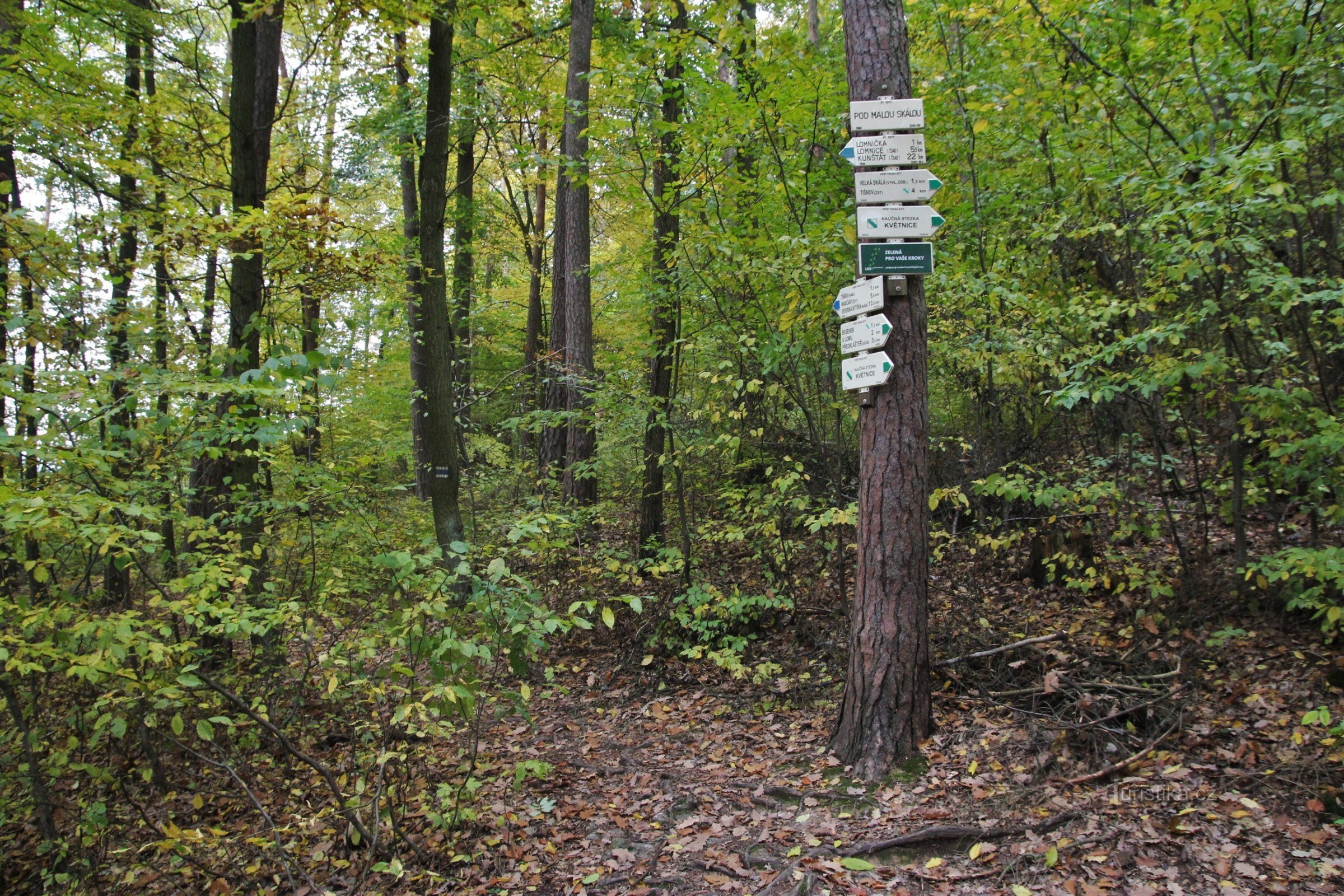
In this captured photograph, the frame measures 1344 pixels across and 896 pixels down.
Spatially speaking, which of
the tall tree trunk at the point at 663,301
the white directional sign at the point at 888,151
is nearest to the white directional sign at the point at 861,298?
the white directional sign at the point at 888,151

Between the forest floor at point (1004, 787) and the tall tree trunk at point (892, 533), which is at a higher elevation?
the tall tree trunk at point (892, 533)

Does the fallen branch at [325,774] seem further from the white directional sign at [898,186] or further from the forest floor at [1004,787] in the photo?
the white directional sign at [898,186]

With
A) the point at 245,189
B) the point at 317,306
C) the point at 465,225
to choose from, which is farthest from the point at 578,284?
the point at 465,225

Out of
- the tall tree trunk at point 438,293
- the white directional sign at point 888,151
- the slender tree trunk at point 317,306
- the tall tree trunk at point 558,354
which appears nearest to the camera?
the white directional sign at point 888,151

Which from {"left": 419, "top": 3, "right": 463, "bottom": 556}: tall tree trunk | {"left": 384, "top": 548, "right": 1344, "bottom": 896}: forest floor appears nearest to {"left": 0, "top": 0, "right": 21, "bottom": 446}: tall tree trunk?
{"left": 419, "top": 3, "right": 463, "bottom": 556}: tall tree trunk

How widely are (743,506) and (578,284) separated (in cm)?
354

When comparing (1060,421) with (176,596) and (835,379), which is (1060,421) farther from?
(176,596)

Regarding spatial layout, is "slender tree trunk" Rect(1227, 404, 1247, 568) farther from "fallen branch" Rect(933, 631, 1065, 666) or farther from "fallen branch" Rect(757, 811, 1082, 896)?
"fallen branch" Rect(757, 811, 1082, 896)

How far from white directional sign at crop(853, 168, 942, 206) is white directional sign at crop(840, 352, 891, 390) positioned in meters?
0.84

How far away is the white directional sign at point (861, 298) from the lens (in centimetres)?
379

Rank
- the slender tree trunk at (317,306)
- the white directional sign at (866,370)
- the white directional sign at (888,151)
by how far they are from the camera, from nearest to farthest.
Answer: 1. the white directional sign at (866,370)
2. the white directional sign at (888,151)
3. the slender tree trunk at (317,306)

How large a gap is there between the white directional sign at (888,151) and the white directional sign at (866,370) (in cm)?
105

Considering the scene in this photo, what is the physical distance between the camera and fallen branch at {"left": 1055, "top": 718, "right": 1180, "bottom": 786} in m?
3.47

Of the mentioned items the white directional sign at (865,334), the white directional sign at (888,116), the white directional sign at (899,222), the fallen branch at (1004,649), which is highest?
the white directional sign at (888,116)
